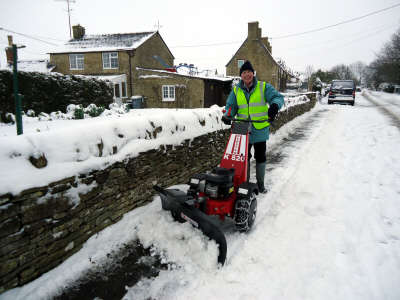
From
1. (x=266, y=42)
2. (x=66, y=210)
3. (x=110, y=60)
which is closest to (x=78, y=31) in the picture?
(x=110, y=60)

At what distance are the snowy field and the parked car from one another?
1720 cm

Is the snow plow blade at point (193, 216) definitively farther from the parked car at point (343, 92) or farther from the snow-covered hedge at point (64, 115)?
the parked car at point (343, 92)

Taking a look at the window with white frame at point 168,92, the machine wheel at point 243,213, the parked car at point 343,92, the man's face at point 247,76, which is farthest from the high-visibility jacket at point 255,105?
the parked car at point 343,92

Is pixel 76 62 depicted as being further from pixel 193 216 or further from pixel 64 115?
pixel 193 216

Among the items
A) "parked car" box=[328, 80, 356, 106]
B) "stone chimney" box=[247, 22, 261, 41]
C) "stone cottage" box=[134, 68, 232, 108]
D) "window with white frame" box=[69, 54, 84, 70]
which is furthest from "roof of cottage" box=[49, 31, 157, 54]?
"parked car" box=[328, 80, 356, 106]

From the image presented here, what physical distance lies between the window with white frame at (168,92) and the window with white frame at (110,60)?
5.51 m

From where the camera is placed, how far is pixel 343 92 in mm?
19281

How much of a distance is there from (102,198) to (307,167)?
4.34 meters

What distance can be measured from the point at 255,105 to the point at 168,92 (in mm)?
17709

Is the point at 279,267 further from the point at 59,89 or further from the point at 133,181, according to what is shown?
the point at 59,89

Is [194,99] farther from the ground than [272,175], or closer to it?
farther from the ground

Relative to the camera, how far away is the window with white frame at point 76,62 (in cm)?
2294

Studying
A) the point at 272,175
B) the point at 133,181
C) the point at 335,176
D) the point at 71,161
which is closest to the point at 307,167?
the point at 335,176

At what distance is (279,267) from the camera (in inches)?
94.6
